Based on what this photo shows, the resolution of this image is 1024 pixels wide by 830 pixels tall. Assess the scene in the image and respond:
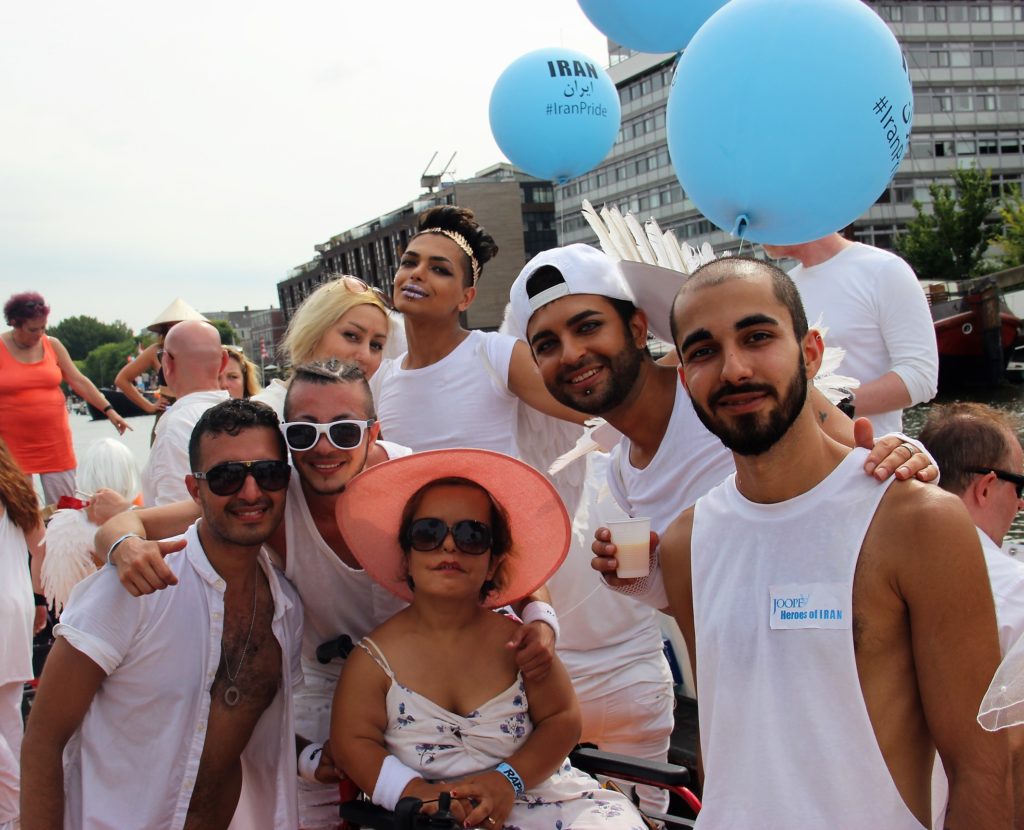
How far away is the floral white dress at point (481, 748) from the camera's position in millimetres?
2549

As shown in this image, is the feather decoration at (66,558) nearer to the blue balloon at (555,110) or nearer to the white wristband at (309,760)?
the white wristband at (309,760)

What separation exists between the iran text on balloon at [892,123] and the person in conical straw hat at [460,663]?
175cm

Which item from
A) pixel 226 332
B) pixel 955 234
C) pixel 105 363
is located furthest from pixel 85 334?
pixel 955 234

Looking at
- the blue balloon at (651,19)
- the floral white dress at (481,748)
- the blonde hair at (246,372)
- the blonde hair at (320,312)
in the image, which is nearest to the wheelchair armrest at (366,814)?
the floral white dress at (481,748)

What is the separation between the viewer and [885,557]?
1665 mm

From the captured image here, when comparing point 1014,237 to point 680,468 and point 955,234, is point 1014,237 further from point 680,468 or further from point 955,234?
point 680,468

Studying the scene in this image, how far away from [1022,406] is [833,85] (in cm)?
2100

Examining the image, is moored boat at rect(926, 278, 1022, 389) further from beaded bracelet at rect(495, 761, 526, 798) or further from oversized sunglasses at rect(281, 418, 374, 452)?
beaded bracelet at rect(495, 761, 526, 798)

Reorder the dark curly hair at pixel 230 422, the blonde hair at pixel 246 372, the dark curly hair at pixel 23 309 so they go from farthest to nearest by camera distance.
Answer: the dark curly hair at pixel 23 309 < the blonde hair at pixel 246 372 < the dark curly hair at pixel 230 422

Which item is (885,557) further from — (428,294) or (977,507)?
(428,294)

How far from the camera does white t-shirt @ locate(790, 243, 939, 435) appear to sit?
3619mm

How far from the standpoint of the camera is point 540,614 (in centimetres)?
284

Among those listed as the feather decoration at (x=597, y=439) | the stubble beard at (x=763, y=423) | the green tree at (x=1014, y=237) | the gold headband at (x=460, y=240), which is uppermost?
the green tree at (x=1014, y=237)

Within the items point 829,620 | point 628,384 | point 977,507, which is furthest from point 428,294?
point 829,620
